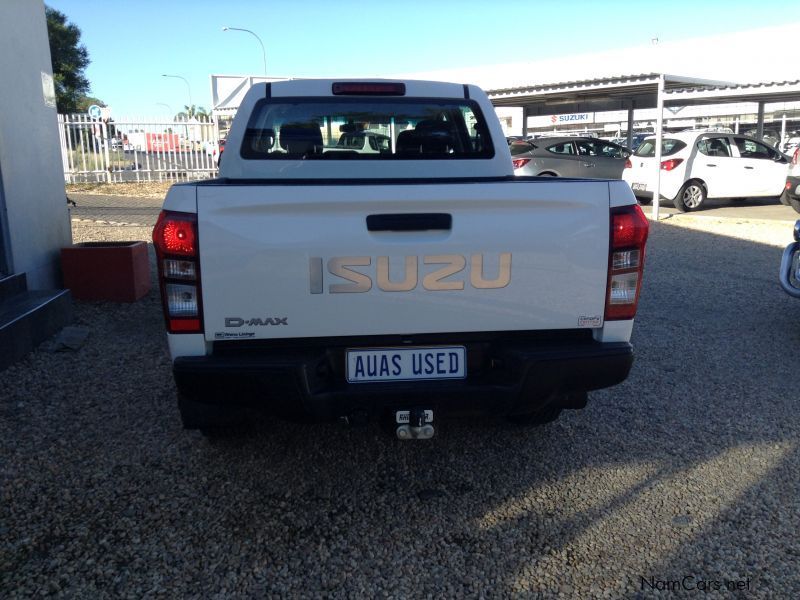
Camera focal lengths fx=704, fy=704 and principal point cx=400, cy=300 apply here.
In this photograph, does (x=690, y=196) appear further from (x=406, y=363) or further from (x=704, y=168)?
(x=406, y=363)

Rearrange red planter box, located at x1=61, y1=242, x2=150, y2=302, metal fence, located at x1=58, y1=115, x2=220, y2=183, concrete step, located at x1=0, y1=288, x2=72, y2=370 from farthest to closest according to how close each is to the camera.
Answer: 1. metal fence, located at x1=58, y1=115, x2=220, y2=183
2. red planter box, located at x1=61, y1=242, x2=150, y2=302
3. concrete step, located at x1=0, y1=288, x2=72, y2=370

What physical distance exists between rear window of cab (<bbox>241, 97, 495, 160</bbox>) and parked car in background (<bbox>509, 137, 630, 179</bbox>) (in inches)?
447

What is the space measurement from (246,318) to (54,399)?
2.29 metres

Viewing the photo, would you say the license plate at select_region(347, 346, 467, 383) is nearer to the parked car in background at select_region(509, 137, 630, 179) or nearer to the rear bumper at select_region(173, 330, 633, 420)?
the rear bumper at select_region(173, 330, 633, 420)

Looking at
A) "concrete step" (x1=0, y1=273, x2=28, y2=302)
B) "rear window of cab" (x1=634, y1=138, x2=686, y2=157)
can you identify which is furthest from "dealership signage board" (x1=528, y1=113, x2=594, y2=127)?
"concrete step" (x1=0, y1=273, x2=28, y2=302)

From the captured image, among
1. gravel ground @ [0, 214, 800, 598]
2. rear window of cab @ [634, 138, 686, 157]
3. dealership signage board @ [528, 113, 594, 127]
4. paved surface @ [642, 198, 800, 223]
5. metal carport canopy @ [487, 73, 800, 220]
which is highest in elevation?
dealership signage board @ [528, 113, 594, 127]

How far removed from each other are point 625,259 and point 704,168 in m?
13.4

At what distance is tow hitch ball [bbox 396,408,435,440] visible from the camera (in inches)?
114

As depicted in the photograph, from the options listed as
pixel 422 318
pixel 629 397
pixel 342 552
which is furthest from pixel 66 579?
pixel 629 397

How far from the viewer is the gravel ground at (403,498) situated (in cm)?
263

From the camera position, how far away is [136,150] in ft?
71.2

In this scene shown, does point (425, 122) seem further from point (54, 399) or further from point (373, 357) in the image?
point (54, 399)

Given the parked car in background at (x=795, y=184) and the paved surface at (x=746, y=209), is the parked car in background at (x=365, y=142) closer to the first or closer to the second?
the parked car in background at (x=795, y=184)

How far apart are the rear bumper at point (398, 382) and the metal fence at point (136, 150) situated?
1888 centimetres
